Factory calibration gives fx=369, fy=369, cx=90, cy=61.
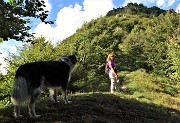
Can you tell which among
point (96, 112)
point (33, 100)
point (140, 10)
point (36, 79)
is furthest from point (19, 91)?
point (140, 10)

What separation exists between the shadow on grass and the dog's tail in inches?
29.2

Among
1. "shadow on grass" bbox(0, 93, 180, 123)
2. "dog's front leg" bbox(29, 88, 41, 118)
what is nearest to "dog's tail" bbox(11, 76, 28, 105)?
"dog's front leg" bbox(29, 88, 41, 118)

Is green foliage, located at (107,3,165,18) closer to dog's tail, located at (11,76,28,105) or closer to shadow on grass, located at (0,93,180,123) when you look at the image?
shadow on grass, located at (0,93,180,123)

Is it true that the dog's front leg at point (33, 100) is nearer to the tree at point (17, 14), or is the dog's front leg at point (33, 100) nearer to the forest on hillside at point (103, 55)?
the tree at point (17, 14)

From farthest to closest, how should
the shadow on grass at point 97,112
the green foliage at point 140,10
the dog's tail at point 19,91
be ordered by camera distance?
the green foliage at point 140,10, the shadow on grass at point 97,112, the dog's tail at point 19,91

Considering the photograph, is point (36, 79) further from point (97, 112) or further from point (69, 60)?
point (97, 112)

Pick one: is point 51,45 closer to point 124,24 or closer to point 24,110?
point 24,110

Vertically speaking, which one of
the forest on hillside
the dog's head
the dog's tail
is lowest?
the dog's tail

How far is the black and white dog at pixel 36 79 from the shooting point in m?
9.70

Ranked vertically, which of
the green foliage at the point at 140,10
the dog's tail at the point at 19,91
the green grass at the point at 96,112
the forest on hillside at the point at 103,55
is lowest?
the green grass at the point at 96,112

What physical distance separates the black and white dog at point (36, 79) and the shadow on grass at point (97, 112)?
0.49 meters

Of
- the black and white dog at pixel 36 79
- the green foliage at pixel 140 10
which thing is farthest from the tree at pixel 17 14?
the green foliage at pixel 140 10

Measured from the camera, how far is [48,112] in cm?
1134

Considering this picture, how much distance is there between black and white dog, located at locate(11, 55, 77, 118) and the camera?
970cm
